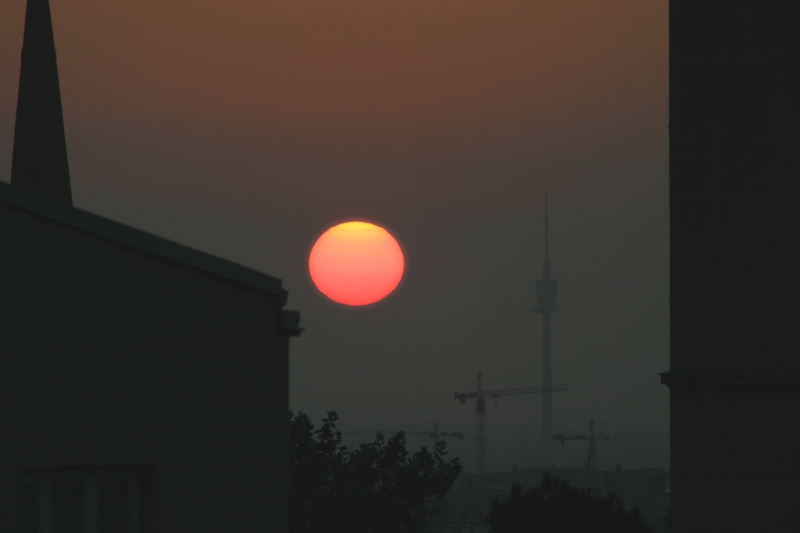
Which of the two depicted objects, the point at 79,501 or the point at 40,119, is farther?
the point at 40,119

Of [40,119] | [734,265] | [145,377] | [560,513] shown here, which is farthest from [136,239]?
[560,513]

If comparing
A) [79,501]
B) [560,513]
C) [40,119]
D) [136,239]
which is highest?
[40,119]

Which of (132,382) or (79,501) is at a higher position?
(132,382)

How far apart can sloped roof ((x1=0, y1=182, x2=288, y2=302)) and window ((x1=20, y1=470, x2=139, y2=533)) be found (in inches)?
83.1

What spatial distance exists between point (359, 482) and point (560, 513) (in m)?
11.8

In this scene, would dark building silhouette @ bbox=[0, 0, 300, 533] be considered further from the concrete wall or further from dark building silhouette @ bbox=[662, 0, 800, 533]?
dark building silhouette @ bbox=[662, 0, 800, 533]

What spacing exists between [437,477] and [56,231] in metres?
26.7

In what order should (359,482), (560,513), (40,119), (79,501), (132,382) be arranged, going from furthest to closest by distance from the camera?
(560,513) → (359,482) → (40,119) → (132,382) → (79,501)

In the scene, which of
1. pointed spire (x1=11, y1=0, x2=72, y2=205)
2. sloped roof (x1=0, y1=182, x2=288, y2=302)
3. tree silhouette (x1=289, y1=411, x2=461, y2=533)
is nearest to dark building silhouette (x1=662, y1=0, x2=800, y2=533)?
sloped roof (x1=0, y1=182, x2=288, y2=302)

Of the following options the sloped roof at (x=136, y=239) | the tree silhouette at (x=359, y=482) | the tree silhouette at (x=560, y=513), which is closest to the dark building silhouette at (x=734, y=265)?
the sloped roof at (x=136, y=239)

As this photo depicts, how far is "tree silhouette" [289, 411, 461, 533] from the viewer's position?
1334 inches

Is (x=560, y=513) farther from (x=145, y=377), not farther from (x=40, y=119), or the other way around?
(x=145, y=377)

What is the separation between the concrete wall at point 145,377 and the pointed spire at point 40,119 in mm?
12484

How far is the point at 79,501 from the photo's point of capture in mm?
9641
